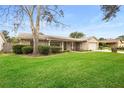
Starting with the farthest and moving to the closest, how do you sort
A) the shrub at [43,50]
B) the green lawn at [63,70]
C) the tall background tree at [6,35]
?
the shrub at [43,50] < the tall background tree at [6,35] < the green lawn at [63,70]

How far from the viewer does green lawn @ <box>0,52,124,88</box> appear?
337 centimetres

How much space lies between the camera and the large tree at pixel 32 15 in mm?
4211

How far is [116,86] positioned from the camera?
3.24 metres

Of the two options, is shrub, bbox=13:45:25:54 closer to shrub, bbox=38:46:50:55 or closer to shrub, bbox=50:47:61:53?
shrub, bbox=38:46:50:55

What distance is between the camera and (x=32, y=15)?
4414 millimetres

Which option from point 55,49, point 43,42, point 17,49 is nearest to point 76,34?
point 55,49

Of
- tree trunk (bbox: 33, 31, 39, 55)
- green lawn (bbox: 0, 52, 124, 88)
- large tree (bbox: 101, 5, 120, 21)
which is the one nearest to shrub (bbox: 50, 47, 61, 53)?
green lawn (bbox: 0, 52, 124, 88)

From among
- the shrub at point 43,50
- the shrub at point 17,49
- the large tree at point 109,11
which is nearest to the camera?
the large tree at point 109,11

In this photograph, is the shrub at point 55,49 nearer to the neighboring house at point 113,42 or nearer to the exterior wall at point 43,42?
the exterior wall at point 43,42

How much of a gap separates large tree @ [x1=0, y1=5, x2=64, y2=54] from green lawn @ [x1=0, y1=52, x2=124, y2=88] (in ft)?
1.47

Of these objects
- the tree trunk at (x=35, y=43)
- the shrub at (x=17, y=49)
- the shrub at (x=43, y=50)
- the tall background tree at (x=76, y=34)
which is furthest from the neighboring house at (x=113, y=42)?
the shrub at (x=17, y=49)

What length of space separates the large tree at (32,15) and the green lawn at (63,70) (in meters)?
0.45

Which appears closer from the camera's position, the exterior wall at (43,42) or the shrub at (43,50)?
the shrub at (43,50)
